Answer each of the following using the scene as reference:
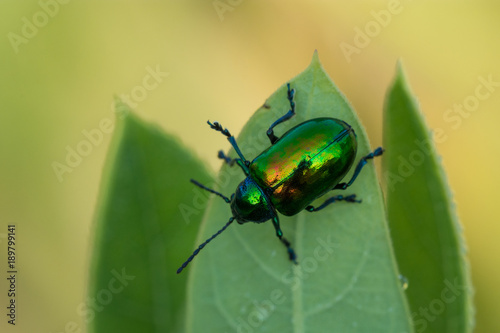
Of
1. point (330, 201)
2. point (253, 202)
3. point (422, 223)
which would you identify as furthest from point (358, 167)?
point (253, 202)

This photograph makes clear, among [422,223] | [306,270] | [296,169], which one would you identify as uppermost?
[296,169]

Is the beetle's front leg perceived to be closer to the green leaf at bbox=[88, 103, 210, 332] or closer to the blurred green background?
the green leaf at bbox=[88, 103, 210, 332]

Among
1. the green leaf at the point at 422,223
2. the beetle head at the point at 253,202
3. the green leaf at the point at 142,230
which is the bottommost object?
the green leaf at the point at 422,223

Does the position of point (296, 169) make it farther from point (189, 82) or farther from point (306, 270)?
point (189, 82)

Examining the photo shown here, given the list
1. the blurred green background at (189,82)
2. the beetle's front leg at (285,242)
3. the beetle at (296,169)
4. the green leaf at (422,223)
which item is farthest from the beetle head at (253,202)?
the blurred green background at (189,82)

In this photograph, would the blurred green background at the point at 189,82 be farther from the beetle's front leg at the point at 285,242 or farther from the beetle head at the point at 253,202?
the beetle's front leg at the point at 285,242

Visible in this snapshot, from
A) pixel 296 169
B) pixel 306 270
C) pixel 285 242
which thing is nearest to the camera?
pixel 306 270

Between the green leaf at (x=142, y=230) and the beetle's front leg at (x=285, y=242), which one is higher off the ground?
the green leaf at (x=142, y=230)
